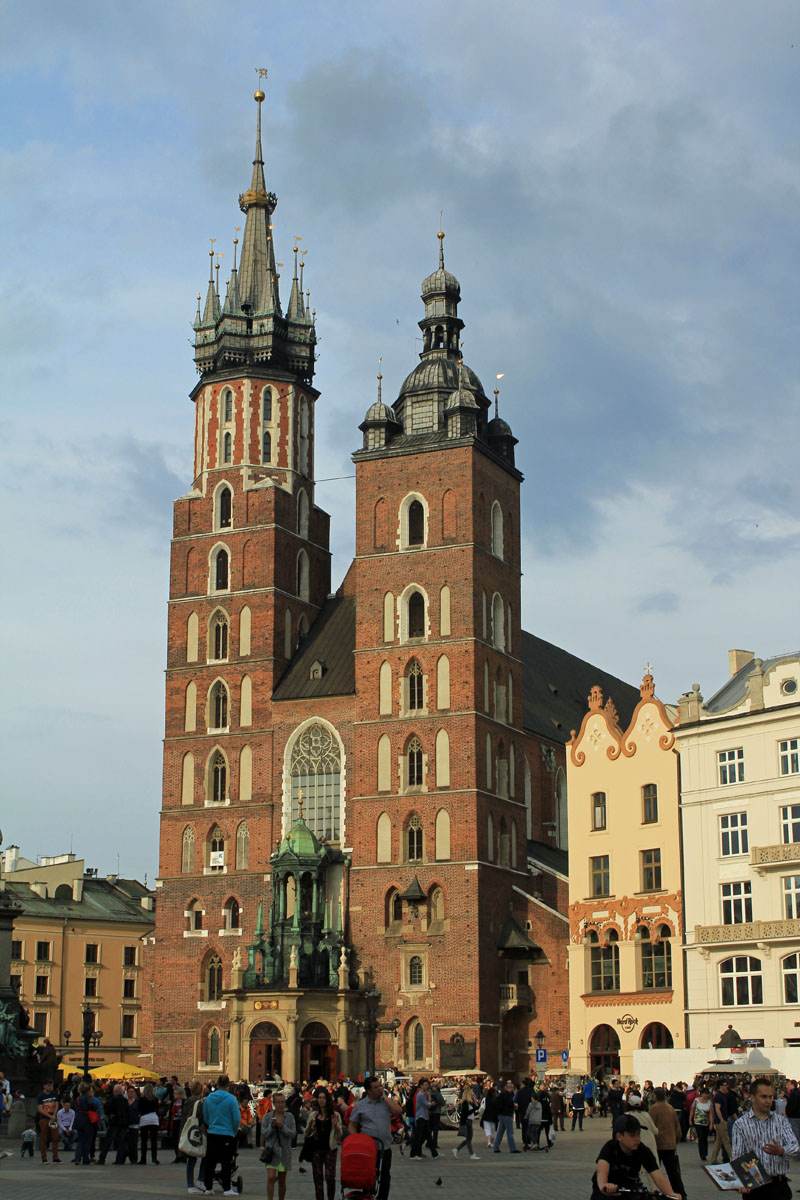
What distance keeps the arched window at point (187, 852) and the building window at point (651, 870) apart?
19.1 meters

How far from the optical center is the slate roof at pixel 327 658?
61.7m

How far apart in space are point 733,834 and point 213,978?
22365 millimetres

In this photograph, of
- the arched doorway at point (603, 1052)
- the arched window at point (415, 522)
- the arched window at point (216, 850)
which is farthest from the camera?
the arched window at point (216, 850)

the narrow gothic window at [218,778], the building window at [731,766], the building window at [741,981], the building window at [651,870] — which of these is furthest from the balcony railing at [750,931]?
the narrow gothic window at [218,778]

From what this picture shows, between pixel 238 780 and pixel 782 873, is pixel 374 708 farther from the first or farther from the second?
pixel 782 873

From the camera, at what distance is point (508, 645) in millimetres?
62469

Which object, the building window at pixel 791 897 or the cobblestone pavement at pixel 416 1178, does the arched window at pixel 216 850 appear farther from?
the cobblestone pavement at pixel 416 1178

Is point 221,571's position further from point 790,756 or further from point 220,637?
point 790,756

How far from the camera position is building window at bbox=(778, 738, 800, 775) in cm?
4609

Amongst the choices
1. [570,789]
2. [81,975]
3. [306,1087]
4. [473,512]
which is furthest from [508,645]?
[81,975]

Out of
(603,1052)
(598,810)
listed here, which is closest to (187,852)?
(598,810)

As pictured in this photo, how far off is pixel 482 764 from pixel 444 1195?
120 feet

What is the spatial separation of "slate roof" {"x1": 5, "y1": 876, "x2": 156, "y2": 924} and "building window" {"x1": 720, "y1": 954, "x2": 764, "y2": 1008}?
136 feet

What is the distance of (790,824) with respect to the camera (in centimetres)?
4588
